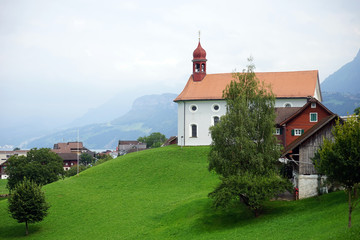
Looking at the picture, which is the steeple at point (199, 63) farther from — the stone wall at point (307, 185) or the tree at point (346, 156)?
the tree at point (346, 156)

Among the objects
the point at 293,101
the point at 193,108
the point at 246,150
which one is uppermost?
the point at 293,101

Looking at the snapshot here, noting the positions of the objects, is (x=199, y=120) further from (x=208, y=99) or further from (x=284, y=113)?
(x=284, y=113)

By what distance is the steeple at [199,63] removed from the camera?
78.9 meters

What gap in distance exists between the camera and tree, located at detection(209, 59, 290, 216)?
3528 cm

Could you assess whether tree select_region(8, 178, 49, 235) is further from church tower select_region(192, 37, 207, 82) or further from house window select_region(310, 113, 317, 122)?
church tower select_region(192, 37, 207, 82)

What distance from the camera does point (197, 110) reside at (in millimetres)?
75750

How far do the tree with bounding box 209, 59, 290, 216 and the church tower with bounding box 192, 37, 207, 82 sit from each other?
39.6 m

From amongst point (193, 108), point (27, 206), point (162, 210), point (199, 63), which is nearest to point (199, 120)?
point (193, 108)

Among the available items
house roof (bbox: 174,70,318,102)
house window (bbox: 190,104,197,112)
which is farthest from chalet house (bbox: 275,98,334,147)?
house window (bbox: 190,104,197,112)

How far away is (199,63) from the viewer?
7969 cm

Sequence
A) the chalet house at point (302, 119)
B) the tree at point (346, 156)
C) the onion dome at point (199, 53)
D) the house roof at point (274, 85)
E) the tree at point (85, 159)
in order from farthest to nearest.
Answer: the tree at point (85, 159)
the onion dome at point (199, 53)
the house roof at point (274, 85)
the chalet house at point (302, 119)
the tree at point (346, 156)

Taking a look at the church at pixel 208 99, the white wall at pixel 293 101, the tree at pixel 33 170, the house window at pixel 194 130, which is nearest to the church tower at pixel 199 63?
the church at pixel 208 99

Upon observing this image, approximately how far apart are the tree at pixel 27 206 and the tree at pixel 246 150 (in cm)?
1840

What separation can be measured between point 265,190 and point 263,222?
2.47m
